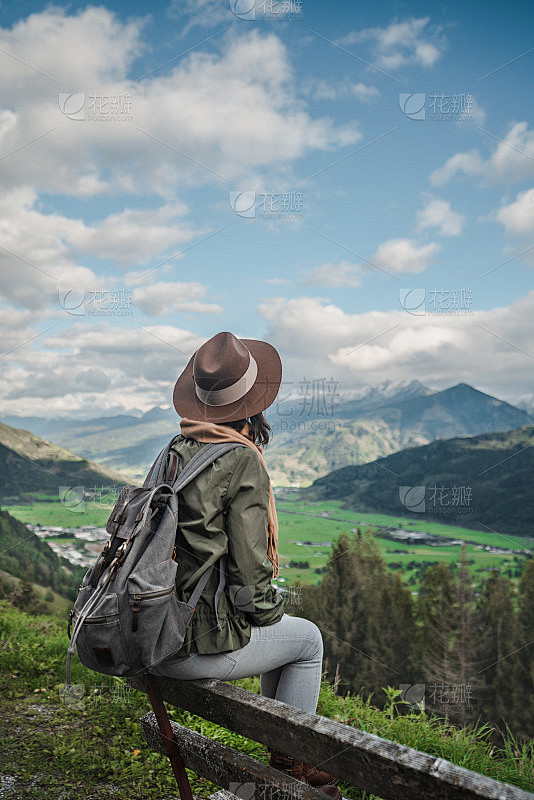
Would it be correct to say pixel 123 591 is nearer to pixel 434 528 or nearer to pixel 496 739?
pixel 496 739

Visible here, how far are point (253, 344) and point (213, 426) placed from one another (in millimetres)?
531

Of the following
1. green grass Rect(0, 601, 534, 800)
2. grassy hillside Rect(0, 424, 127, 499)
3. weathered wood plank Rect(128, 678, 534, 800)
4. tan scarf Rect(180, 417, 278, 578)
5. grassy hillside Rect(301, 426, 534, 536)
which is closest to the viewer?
weathered wood plank Rect(128, 678, 534, 800)

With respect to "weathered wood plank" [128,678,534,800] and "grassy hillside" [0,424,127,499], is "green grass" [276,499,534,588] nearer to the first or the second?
"grassy hillside" [0,424,127,499]

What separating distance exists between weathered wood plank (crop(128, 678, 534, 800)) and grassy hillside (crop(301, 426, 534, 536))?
5718 centimetres

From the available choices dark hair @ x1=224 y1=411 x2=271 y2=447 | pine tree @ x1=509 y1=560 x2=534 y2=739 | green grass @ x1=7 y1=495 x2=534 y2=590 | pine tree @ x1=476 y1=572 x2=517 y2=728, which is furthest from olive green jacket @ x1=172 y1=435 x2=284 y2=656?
green grass @ x1=7 y1=495 x2=534 y2=590

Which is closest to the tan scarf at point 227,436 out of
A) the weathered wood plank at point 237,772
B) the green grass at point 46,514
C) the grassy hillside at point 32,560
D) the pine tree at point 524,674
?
the weathered wood plank at point 237,772

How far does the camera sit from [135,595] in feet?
6.14

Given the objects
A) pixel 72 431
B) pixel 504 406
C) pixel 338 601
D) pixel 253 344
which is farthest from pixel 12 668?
pixel 504 406

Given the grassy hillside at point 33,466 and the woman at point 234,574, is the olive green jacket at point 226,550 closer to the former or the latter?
Result: the woman at point 234,574

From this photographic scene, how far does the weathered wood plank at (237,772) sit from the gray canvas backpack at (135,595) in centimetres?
54

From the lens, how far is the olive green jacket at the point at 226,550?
6.75 feet

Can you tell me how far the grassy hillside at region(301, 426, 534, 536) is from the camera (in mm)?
→ 61906

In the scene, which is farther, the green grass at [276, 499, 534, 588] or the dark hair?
the green grass at [276, 499, 534, 588]

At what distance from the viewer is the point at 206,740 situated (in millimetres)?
2346
